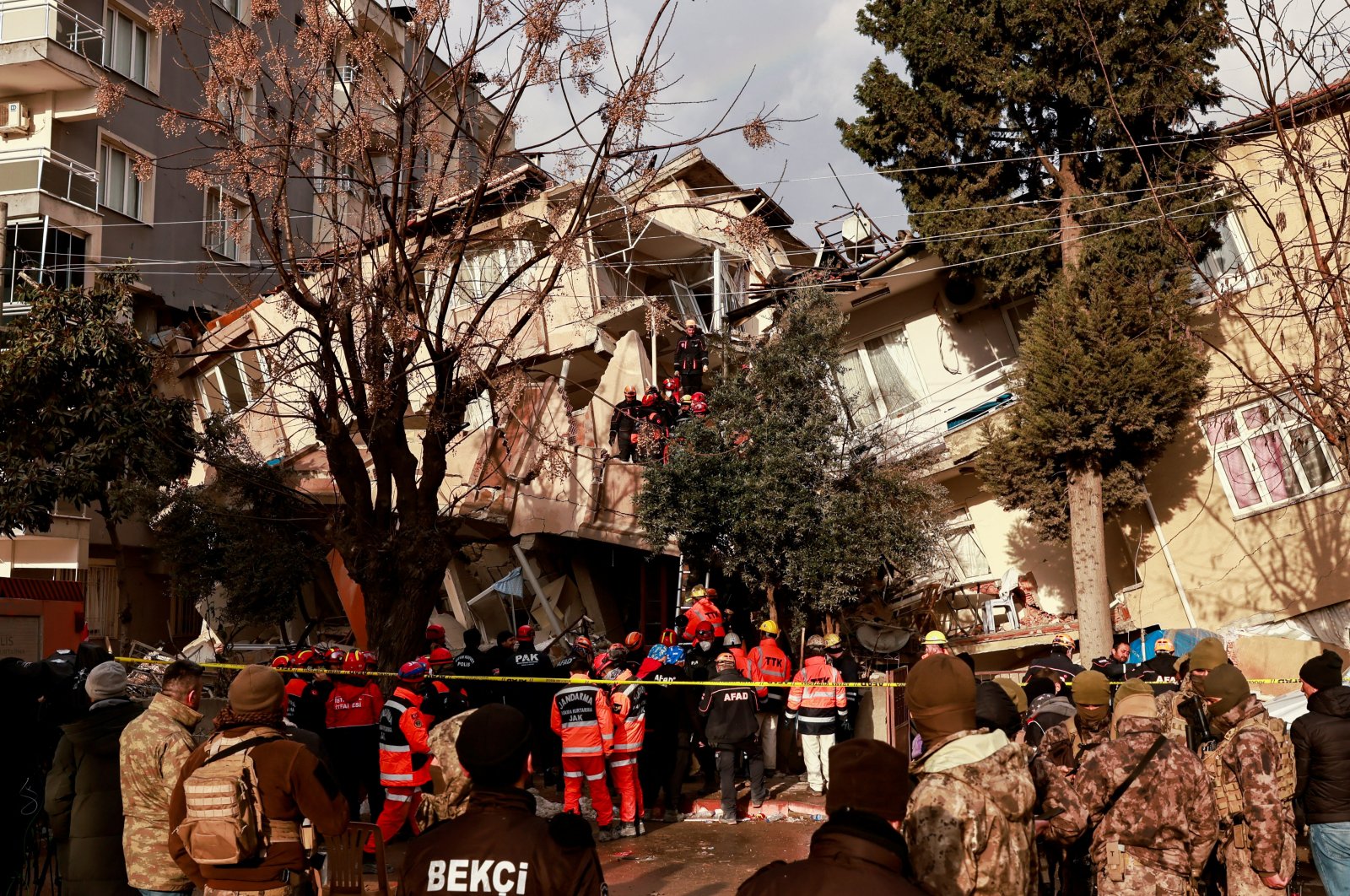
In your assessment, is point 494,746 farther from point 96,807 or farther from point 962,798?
point 96,807

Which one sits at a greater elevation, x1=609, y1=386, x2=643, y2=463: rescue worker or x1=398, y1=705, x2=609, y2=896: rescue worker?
x1=609, y1=386, x2=643, y2=463: rescue worker

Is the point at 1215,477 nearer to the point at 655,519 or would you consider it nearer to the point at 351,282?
the point at 655,519

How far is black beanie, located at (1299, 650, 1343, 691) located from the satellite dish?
19.1 m

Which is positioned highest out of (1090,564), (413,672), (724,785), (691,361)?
(691,361)

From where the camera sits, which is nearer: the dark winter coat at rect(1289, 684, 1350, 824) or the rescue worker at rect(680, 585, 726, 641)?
the dark winter coat at rect(1289, 684, 1350, 824)

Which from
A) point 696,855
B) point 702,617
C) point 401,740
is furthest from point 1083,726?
point 702,617

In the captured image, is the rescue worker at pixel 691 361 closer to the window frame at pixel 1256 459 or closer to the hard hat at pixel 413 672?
the window frame at pixel 1256 459

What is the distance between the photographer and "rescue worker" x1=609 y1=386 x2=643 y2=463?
1994 cm

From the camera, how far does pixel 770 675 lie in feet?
44.8

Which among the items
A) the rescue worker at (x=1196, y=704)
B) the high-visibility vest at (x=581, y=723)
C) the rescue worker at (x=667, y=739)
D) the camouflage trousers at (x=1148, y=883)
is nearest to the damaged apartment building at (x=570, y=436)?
the rescue worker at (x=667, y=739)

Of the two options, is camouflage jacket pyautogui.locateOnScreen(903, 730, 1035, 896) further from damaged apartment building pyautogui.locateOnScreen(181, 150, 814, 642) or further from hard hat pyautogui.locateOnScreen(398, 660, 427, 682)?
damaged apartment building pyautogui.locateOnScreen(181, 150, 814, 642)

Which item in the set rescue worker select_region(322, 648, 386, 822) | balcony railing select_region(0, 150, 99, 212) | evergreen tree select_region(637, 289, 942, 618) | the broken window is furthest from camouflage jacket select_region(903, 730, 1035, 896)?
balcony railing select_region(0, 150, 99, 212)

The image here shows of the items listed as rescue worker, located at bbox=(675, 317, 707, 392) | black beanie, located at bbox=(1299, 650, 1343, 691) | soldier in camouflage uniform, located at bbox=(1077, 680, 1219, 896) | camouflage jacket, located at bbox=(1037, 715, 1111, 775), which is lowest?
soldier in camouflage uniform, located at bbox=(1077, 680, 1219, 896)

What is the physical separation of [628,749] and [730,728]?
1191mm
